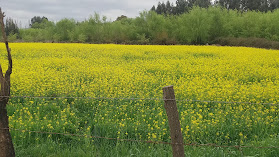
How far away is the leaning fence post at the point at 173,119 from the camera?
300 centimetres

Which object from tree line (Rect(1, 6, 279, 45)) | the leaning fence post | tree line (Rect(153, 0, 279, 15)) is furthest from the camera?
tree line (Rect(153, 0, 279, 15))

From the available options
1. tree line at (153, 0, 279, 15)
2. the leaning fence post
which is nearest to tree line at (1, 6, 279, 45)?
tree line at (153, 0, 279, 15)

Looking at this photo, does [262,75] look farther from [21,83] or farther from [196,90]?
[21,83]

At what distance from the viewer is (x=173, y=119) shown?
10.1 ft

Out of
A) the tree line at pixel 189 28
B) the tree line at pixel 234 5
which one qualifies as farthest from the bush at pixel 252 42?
the tree line at pixel 234 5

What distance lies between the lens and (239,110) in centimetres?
629

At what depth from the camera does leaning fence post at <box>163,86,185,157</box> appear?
2996 millimetres

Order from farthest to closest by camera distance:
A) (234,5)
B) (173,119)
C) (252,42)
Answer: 1. (234,5)
2. (252,42)
3. (173,119)

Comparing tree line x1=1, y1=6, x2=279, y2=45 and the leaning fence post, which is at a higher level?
tree line x1=1, y1=6, x2=279, y2=45

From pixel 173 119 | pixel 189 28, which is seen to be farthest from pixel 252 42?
pixel 173 119

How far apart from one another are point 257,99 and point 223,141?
2936mm

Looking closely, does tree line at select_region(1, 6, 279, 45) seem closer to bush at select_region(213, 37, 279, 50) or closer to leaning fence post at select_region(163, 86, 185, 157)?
bush at select_region(213, 37, 279, 50)

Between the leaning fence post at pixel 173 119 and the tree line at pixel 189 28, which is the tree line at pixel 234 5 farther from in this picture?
the leaning fence post at pixel 173 119

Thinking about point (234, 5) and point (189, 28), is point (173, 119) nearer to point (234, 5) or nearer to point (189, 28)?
point (189, 28)
